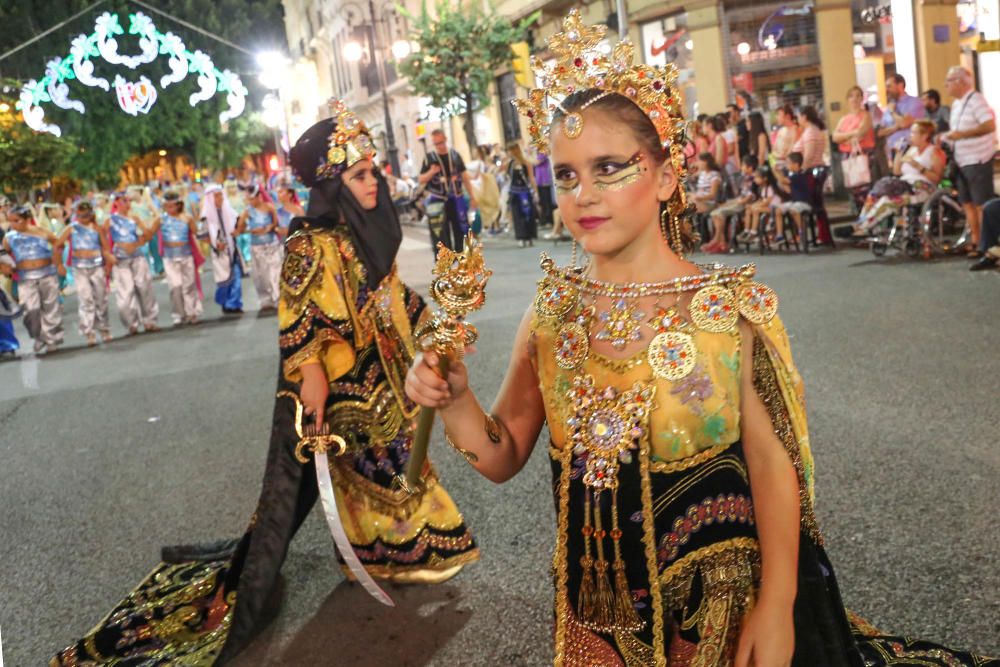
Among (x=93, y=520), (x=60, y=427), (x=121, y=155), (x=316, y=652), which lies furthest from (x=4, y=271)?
(x=121, y=155)

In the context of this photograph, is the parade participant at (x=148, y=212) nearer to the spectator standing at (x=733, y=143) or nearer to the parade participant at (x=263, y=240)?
the parade participant at (x=263, y=240)

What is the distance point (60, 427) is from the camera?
327 inches

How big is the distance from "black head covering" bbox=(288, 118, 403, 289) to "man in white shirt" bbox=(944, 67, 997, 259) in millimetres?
7865

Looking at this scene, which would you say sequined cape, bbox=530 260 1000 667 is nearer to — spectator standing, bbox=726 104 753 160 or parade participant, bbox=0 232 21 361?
parade participant, bbox=0 232 21 361

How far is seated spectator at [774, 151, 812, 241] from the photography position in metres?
12.1

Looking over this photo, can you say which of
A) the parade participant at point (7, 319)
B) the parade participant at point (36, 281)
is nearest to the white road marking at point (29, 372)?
the parade participant at point (36, 281)

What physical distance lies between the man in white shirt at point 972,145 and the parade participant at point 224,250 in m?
9.84

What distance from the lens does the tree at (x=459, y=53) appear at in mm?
22422

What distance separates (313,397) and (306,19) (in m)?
78.0

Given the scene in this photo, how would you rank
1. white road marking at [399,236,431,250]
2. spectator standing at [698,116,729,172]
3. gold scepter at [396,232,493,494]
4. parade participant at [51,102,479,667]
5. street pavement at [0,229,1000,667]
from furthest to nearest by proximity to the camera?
white road marking at [399,236,431,250] → spectator standing at [698,116,729,172] → parade participant at [51,102,479,667] → street pavement at [0,229,1000,667] → gold scepter at [396,232,493,494]

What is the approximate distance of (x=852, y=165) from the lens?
40.9ft

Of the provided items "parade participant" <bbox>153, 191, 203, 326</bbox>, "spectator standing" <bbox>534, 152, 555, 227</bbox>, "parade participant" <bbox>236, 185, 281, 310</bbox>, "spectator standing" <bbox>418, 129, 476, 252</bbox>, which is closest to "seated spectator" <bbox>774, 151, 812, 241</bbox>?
"spectator standing" <bbox>418, 129, 476, 252</bbox>

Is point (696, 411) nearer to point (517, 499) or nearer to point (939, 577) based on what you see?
point (939, 577)

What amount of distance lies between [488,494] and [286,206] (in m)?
9.57
